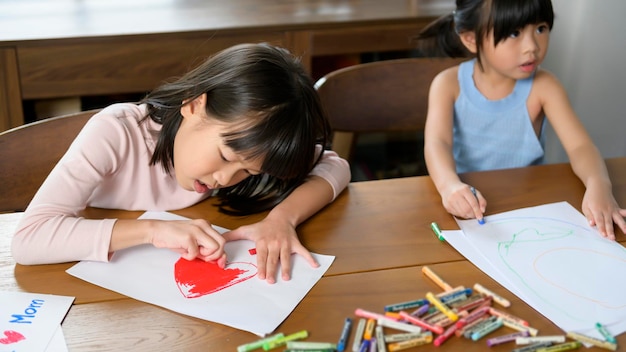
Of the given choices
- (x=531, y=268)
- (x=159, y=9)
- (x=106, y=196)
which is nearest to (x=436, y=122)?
(x=531, y=268)

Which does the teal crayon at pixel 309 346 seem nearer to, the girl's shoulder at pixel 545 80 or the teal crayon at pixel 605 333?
the teal crayon at pixel 605 333

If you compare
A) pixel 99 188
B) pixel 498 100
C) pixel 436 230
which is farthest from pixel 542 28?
pixel 99 188

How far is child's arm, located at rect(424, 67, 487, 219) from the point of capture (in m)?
1.17

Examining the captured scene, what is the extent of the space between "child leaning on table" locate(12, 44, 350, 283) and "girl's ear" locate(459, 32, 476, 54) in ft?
1.55

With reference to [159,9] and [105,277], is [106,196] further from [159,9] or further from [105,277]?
[159,9]

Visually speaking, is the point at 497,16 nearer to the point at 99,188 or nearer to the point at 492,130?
the point at 492,130

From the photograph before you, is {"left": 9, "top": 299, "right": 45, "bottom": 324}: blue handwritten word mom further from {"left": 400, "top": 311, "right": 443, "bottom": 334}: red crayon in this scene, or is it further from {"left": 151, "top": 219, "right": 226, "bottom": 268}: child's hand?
{"left": 400, "top": 311, "right": 443, "bottom": 334}: red crayon

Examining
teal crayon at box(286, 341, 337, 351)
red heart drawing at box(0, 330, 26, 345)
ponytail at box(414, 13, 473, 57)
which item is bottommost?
red heart drawing at box(0, 330, 26, 345)

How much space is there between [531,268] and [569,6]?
4.78ft

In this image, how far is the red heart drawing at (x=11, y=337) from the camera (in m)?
0.85

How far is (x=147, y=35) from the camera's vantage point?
2.05m

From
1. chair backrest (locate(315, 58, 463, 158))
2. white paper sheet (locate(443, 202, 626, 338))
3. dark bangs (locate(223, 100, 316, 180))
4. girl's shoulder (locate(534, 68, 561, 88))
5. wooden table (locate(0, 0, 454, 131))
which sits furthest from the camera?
wooden table (locate(0, 0, 454, 131))

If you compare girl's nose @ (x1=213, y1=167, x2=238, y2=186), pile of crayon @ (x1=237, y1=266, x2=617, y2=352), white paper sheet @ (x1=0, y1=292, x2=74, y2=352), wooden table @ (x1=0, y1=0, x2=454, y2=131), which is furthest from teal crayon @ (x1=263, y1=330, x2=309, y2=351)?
wooden table @ (x1=0, y1=0, x2=454, y2=131)

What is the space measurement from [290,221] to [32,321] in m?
0.40
